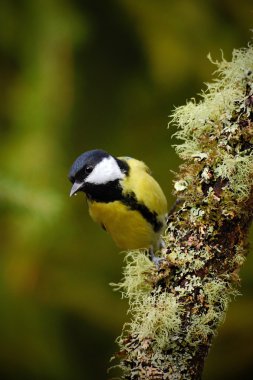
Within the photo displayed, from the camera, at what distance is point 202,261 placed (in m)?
1.20

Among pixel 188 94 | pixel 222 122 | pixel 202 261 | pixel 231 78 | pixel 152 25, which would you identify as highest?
A: pixel 152 25

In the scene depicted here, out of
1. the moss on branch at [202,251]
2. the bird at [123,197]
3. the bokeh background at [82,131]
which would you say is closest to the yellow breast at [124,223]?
the bird at [123,197]

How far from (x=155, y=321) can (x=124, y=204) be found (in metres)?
0.99

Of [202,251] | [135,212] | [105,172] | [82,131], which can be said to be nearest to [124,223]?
[135,212]

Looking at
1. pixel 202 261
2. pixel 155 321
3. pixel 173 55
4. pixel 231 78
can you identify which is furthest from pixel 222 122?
pixel 173 55

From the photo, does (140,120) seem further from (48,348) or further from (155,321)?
(155,321)

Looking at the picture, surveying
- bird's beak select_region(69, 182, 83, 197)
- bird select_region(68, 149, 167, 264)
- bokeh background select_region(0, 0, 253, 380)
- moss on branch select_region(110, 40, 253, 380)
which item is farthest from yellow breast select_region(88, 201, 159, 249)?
moss on branch select_region(110, 40, 253, 380)

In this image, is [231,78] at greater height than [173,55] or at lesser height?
lesser

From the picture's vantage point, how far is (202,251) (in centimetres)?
121

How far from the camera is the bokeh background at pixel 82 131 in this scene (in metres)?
3.09

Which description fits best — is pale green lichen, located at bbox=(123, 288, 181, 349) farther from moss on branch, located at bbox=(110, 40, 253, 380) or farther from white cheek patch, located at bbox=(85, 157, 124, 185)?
white cheek patch, located at bbox=(85, 157, 124, 185)

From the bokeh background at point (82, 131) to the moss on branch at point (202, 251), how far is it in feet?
5.40

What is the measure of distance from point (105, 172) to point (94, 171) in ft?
0.16

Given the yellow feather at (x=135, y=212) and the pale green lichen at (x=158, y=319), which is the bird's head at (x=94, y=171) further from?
the pale green lichen at (x=158, y=319)
